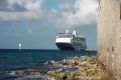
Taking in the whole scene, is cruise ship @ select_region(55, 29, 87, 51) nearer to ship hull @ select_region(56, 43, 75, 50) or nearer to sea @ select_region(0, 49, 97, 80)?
ship hull @ select_region(56, 43, 75, 50)

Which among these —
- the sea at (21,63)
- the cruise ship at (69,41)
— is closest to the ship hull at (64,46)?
the cruise ship at (69,41)

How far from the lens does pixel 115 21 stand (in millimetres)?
22297

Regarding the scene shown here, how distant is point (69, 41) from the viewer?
484 ft

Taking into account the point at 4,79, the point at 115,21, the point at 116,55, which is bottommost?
the point at 4,79

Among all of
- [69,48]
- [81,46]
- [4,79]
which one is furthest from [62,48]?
[4,79]

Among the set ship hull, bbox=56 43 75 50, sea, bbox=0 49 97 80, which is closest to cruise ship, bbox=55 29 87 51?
ship hull, bbox=56 43 75 50

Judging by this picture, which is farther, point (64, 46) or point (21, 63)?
point (64, 46)

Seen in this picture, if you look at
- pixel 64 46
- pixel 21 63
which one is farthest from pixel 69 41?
pixel 21 63

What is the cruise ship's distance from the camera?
485 feet

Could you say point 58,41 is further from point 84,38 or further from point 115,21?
point 115,21

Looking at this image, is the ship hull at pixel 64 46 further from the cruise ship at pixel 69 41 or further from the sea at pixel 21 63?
the sea at pixel 21 63

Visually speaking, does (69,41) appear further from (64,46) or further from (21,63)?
(21,63)

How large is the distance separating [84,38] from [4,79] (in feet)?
439

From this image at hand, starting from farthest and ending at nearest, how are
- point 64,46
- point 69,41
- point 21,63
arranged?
point 64,46
point 69,41
point 21,63
